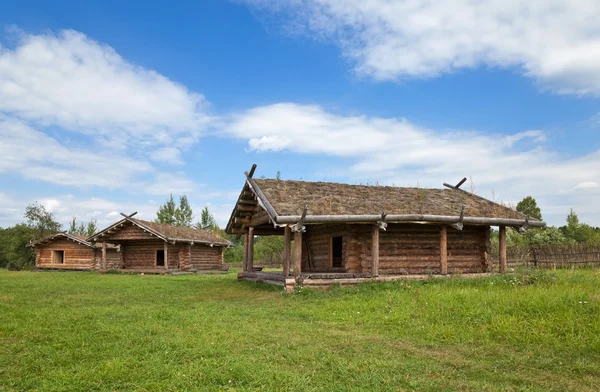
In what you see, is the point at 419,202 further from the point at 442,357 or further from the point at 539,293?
the point at 442,357

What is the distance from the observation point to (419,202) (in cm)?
1850

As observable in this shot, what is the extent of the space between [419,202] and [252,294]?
25.0ft

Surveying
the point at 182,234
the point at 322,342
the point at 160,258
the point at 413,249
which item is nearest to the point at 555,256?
the point at 413,249

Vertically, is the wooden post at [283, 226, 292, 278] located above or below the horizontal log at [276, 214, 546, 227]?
below

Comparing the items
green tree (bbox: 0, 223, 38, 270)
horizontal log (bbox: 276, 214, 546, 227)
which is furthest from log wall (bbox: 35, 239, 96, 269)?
horizontal log (bbox: 276, 214, 546, 227)

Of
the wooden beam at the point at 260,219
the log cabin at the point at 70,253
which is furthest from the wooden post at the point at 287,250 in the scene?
the log cabin at the point at 70,253

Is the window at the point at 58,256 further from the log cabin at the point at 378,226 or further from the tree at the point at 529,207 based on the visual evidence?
the tree at the point at 529,207

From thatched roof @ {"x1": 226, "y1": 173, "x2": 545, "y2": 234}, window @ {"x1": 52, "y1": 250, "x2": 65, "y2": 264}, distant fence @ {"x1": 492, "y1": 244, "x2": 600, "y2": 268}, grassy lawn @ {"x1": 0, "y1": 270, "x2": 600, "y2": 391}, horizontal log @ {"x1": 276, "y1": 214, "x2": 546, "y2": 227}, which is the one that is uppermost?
thatched roof @ {"x1": 226, "y1": 173, "x2": 545, "y2": 234}

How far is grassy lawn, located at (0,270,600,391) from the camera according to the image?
613cm

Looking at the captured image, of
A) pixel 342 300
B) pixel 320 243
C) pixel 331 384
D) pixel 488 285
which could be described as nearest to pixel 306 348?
pixel 331 384

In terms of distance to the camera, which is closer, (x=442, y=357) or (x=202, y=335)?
(x=442, y=357)

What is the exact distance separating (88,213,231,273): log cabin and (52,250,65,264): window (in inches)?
209

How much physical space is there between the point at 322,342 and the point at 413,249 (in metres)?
10.6

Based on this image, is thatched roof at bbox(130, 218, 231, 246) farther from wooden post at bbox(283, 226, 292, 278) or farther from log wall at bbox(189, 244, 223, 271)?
wooden post at bbox(283, 226, 292, 278)
